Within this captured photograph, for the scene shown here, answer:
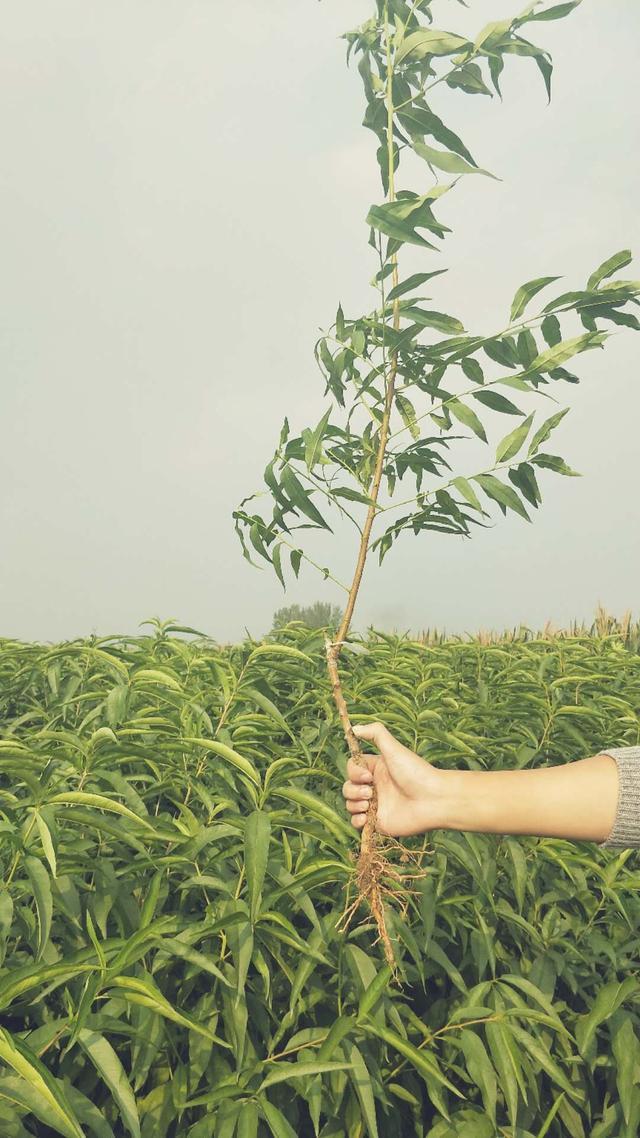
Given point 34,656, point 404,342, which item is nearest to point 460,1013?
point 404,342

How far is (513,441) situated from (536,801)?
0.73 metres

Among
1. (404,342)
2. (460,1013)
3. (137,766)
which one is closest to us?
(460,1013)

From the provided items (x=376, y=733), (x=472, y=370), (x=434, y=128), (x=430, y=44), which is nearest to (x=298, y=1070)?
(x=376, y=733)

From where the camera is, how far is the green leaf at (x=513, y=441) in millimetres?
1953

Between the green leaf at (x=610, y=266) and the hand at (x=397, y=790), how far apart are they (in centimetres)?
102

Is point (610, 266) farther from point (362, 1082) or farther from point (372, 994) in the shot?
point (362, 1082)

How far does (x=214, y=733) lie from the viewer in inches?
87.7

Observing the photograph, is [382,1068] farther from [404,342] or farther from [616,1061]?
[404,342]

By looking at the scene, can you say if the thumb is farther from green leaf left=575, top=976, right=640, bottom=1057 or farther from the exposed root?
green leaf left=575, top=976, right=640, bottom=1057

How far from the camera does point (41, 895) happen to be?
1.40 metres

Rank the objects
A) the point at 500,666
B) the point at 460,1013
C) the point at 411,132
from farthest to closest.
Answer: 1. the point at 500,666
2. the point at 411,132
3. the point at 460,1013

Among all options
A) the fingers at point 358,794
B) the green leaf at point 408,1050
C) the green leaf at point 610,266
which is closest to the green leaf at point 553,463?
the green leaf at point 610,266

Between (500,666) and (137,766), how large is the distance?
2.39 m

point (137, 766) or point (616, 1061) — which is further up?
point (137, 766)
